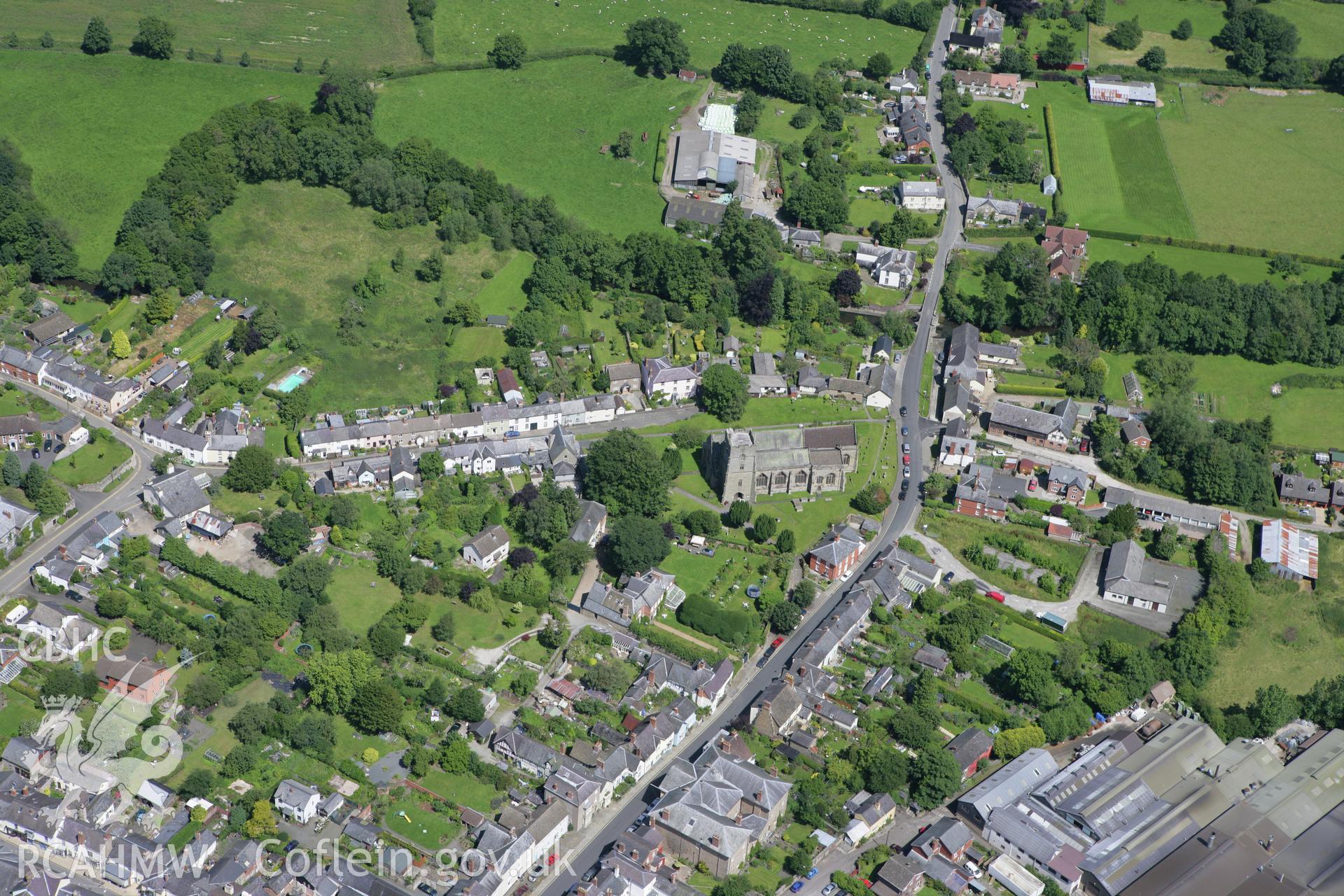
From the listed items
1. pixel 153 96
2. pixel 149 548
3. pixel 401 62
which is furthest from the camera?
pixel 401 62

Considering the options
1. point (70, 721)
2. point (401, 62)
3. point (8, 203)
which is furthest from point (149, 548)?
point (401, 62)

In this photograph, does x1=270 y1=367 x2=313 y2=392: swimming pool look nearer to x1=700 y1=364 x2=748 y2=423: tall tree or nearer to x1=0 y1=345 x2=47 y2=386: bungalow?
x1=0 y1=345 x2=47 y2=386: bungalow

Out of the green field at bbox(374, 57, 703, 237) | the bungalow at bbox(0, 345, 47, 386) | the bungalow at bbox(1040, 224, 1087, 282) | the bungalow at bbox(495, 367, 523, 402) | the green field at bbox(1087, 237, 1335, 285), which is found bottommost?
the bungalow at bbox(495, 367, 523, 402)

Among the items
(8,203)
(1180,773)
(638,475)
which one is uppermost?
(8,203)

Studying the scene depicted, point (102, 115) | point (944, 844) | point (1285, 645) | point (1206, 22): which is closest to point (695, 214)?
point (102, 115)

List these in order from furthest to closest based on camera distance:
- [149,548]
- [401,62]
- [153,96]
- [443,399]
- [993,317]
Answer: [401,62] → [153,96] → [993,317] → [443,399] → [149,548]

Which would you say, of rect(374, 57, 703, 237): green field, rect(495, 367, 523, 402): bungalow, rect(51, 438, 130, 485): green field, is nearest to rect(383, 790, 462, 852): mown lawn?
rect(51, 438, 130, 485): green field

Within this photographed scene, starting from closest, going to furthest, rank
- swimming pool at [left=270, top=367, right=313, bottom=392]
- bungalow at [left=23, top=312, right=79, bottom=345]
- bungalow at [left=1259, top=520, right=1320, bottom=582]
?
1. bungalow at [left=1259, top=520, right=1320, bottom=582]
2. swimming pool at [left=270, top=367, right=313, bottom=392]
3. bungalow at [left=23, top=312, right=79, bottom=345]

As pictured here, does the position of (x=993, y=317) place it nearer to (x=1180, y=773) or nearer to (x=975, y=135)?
(x=975, y=135)
